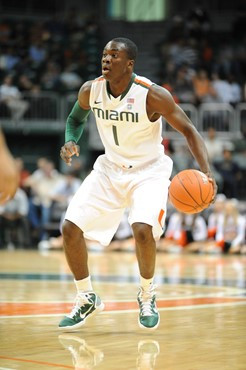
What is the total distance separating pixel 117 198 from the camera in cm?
648

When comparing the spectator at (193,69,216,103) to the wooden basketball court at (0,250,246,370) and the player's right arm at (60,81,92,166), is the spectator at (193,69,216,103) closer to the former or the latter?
the wooden basketball court at (0,250,246,370)

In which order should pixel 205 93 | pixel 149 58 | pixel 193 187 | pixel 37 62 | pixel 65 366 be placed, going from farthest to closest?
pixel 149 58 → pixel 37 62 → pixel 205 93 → pixel 193 187 → pixel 65 366

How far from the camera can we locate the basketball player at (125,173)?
20.7 feet

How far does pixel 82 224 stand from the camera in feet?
20.7

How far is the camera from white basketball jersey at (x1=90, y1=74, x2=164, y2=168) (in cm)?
641

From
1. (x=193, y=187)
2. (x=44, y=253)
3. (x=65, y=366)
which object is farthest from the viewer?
(x=44, y=253)

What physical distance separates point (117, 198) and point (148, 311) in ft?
2.84

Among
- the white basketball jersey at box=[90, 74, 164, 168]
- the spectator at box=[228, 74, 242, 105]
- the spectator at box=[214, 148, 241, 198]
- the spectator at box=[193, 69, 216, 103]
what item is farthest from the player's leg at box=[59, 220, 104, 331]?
the spectator at box=[228, 74, 242, 105]

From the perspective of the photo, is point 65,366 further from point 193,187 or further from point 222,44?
point 222,44


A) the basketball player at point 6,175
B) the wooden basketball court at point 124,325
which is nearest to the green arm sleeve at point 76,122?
the wooden basketball court at point 124,325

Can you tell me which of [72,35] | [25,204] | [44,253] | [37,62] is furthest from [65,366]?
[72,35]

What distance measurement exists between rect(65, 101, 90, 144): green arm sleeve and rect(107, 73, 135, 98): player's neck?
413 mm

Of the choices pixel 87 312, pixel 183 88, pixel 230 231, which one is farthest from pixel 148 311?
pixel 183 88

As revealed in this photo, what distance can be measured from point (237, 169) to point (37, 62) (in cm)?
678
